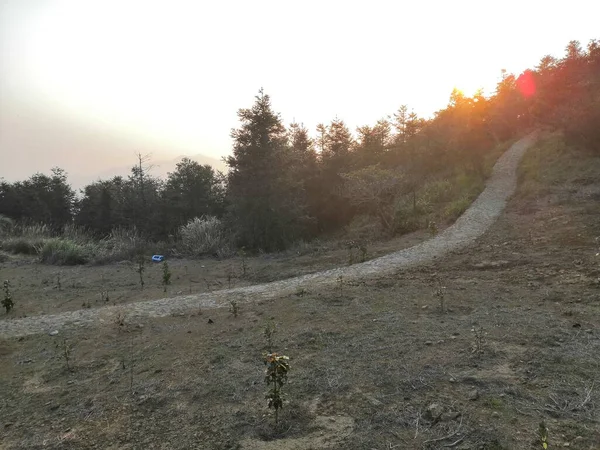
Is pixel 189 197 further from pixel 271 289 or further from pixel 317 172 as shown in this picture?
pixel 271 289

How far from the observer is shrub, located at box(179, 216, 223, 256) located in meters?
15.4

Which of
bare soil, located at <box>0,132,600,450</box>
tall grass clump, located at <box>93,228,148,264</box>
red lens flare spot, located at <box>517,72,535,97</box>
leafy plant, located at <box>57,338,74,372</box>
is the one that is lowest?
bare soil, located at <box>0,132,600,450</box>

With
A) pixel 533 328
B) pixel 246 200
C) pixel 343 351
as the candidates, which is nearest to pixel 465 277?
pixel 533 328

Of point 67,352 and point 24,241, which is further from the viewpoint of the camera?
point 24,241

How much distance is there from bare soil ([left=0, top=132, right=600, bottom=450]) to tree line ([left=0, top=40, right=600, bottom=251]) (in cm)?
822

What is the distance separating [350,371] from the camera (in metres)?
4.21

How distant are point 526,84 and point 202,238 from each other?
98.3ft

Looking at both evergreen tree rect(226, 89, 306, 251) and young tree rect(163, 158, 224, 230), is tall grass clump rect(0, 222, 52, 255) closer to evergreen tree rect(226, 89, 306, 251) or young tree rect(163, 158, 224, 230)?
young tree rect(163, 158, 224, 230)

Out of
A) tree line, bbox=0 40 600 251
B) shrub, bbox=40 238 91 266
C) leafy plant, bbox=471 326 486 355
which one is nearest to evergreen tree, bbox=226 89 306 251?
tree line, bbox=0 40 600 251

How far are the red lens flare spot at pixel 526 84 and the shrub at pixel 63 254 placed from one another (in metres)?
31.8

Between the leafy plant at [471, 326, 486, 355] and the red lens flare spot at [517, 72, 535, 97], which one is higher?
the red lens flare spot at [517, 72, 535, 97]

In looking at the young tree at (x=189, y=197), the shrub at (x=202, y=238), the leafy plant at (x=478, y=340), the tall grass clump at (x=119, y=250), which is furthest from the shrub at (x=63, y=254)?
the leafy plant at (x=478, y=340)

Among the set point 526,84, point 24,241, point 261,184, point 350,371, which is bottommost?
point 350,371

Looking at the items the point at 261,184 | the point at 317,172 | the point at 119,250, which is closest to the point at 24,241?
the point at 119,250
